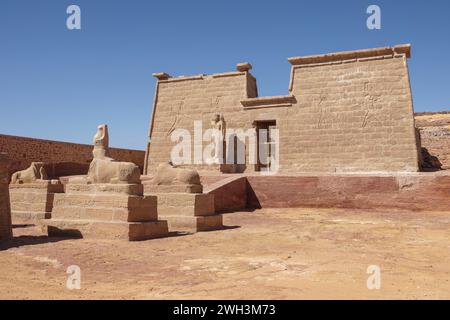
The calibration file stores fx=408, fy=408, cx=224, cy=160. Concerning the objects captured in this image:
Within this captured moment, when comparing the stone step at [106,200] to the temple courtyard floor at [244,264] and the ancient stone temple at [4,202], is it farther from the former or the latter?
the ancient stone temple at [4,202]

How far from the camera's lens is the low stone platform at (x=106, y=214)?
23.6 feet

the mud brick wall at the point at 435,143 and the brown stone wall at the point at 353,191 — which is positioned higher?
the mud brick wall at the point at 435,143

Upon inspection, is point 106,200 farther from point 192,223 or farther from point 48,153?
point 48,153

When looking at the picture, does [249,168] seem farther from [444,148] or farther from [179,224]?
[444,148]

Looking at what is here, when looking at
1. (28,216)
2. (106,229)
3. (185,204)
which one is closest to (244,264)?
(106,229)

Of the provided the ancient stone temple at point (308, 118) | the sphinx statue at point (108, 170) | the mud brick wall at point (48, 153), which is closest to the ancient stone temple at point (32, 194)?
the sphinx statue at point (108, 170)

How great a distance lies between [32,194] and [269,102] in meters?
9.88

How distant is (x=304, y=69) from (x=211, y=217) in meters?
9.54

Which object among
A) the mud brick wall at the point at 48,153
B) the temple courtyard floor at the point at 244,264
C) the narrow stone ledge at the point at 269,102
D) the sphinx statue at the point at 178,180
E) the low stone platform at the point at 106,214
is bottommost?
the temple courtyard floor at the point at 244,264

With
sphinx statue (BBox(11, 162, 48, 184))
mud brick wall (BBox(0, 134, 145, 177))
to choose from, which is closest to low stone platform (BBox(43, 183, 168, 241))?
sphinx statue (BBox(11, 162, 48, 184))

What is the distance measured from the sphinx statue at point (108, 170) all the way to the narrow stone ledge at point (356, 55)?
10.4 m

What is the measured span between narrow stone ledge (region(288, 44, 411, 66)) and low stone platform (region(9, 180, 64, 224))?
10510 mm
